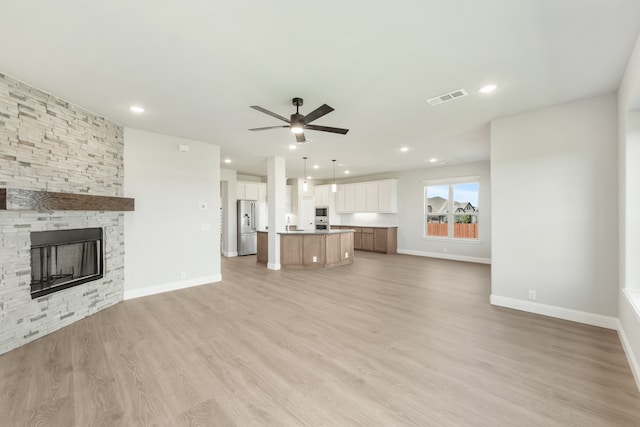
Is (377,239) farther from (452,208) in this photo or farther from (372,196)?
(452,208)

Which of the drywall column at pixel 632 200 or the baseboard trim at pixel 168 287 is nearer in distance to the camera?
the drywall column at pixel 632 200

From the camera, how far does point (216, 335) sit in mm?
2924

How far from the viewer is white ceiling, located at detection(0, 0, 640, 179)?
1.84 m

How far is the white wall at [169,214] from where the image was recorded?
14.0 ft

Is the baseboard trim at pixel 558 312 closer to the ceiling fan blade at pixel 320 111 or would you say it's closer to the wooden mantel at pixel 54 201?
the ceiling fan blade at pixel 320 111

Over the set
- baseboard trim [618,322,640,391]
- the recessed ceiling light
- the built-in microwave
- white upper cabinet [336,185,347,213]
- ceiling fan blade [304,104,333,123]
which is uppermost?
the recessed ceiling light

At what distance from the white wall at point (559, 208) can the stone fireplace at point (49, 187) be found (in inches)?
224

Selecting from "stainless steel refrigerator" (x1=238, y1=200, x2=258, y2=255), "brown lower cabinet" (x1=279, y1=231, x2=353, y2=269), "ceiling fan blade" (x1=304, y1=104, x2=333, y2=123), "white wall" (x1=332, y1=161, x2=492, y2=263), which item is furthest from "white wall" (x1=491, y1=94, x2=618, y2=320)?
"stainless steel refrigerator" (x1=238, y1=200, x2=258, y2=255)

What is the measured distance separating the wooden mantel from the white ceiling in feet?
3.94

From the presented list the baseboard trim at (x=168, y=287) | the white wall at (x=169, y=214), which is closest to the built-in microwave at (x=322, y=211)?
the white wall at (x=169, y=214)

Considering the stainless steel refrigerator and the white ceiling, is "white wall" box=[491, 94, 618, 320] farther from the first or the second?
the stainless steel refrigerator

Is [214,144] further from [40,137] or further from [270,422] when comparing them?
[270,422]

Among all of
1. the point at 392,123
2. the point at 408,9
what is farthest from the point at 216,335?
the point at 392,123

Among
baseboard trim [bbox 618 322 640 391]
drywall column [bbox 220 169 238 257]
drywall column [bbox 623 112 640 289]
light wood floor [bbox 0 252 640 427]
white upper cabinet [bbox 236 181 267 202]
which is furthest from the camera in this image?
white upper cabinet [bbox 236 181 267 202]
